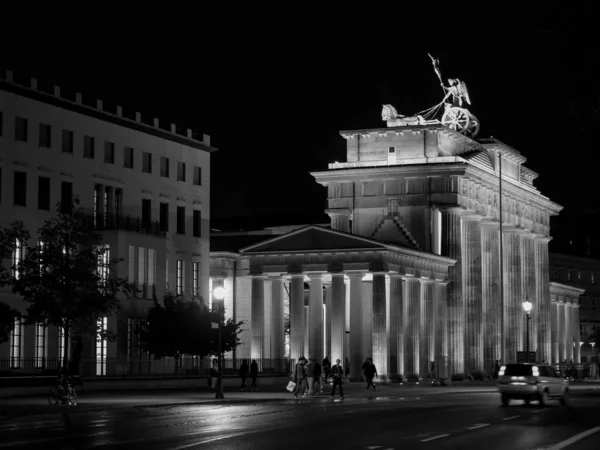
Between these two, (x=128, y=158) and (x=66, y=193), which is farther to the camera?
(x=128, y=158)

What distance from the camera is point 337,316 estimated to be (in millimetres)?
93375

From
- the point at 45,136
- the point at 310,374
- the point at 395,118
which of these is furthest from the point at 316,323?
the point at 310,374

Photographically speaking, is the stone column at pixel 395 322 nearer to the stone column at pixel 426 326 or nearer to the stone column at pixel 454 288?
the stone column at pixel 426 326

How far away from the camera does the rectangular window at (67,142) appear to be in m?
81.1

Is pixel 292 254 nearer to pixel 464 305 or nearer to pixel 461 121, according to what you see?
pixel 464 305

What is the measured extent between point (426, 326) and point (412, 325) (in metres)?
4.21

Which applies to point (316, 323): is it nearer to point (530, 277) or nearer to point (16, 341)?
point (16, 341)

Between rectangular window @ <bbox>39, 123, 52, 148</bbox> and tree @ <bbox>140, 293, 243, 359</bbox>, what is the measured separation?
36.1 ft

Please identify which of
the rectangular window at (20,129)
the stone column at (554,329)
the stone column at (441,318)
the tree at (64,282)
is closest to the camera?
the tree at (64,282)

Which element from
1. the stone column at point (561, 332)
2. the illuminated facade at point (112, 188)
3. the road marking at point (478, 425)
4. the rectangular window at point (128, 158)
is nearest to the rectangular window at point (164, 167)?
the illuminated facade at point (112, 188)

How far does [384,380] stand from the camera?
303 feet

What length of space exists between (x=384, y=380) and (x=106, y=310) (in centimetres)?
3140

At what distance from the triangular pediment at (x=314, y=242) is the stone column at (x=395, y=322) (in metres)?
3.24

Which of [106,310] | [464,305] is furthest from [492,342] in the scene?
[106,310]
